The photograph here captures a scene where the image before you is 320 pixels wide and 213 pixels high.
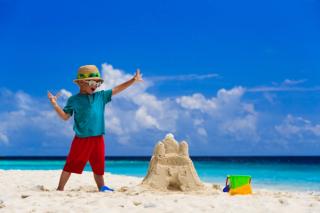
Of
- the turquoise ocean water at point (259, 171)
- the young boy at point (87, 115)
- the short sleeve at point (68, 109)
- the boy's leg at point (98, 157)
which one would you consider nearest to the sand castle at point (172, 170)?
the boy's leg at point (98, 157)

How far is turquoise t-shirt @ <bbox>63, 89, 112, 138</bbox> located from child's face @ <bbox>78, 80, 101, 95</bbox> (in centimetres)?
7

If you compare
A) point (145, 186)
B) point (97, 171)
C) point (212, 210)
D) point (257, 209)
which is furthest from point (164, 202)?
point (97, 171)

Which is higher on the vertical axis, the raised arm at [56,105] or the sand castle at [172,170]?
the raised arm at [56,105]

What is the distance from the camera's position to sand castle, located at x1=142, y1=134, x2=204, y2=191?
22.8 ft

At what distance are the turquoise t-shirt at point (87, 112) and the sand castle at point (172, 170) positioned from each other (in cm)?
93

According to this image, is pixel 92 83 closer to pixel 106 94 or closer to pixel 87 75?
pixel 87 75

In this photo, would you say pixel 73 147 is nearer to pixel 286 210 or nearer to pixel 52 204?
pixel 52 204

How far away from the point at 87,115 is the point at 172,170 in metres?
1.48

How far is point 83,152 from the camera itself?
6820mm

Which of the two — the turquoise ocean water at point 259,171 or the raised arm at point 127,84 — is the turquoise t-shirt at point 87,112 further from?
the turquoise ocean water at point 259,171

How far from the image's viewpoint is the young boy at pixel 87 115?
22.1 ft

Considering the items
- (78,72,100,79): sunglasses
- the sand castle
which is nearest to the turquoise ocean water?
the sand castle

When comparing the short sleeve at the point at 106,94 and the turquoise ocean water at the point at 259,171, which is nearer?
the short sleeve at the point at 106,94

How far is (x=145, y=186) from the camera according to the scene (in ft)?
22.4
